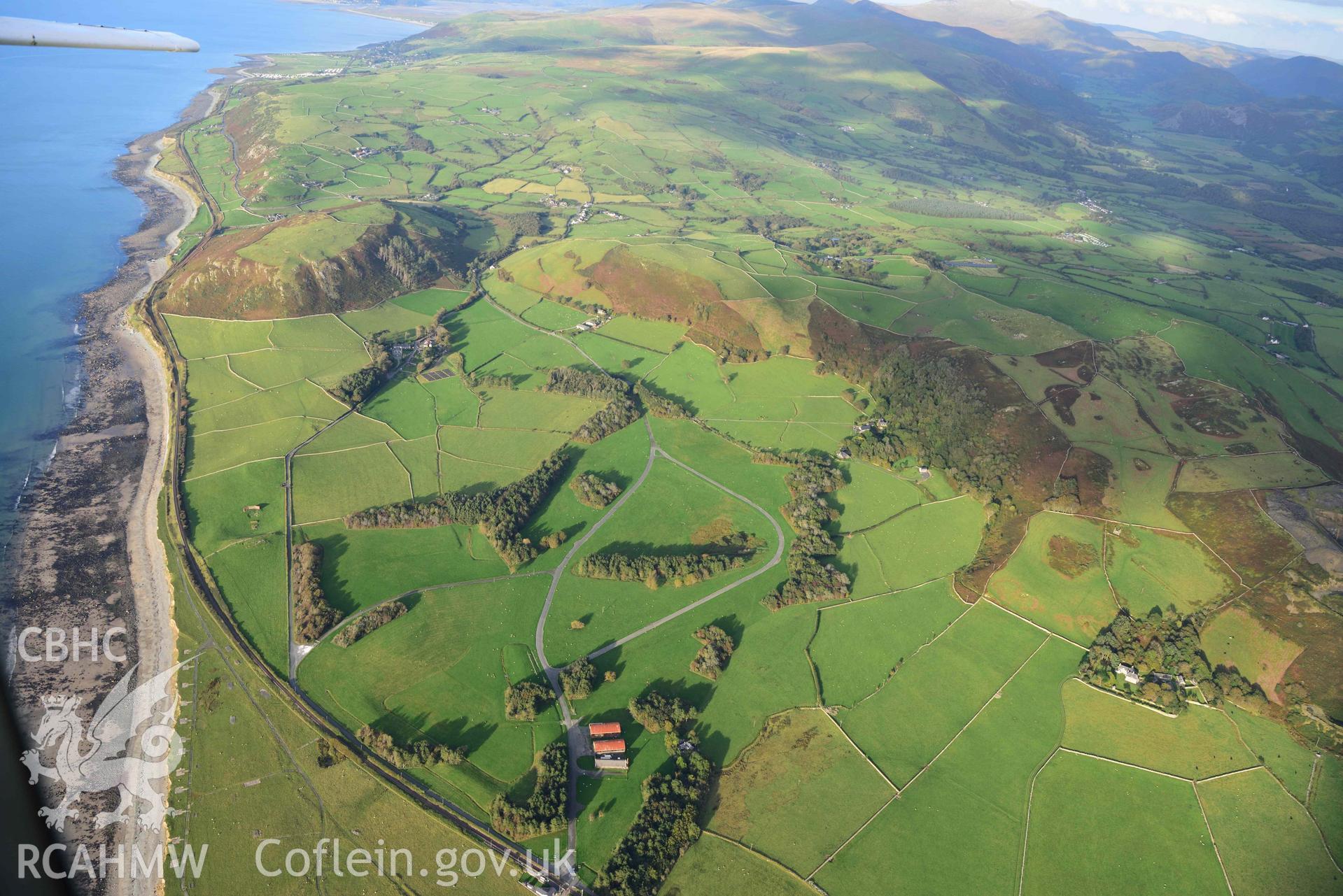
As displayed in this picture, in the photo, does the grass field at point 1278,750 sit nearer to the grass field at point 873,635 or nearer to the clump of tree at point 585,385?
the grass field at point 873,635

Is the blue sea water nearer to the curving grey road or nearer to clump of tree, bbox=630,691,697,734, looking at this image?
the curving grey road

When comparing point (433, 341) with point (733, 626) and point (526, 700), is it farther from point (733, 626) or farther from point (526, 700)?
point (733, 626)

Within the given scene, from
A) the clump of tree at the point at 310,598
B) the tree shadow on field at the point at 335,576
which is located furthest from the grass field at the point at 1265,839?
the clump of tree at the point at 310,598

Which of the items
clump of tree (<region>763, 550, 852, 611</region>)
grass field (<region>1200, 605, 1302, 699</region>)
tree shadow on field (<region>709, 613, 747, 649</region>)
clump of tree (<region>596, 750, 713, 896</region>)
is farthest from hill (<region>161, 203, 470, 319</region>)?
grass field (<region>1200, 605, 1302, 699</region>)

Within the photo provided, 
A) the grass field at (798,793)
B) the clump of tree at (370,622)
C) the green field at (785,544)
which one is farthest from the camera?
the clump of tree at (370,622)

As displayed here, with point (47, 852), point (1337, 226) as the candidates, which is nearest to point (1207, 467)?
point (47, 852)

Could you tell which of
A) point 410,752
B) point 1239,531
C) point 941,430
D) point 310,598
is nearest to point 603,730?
point 410,752
